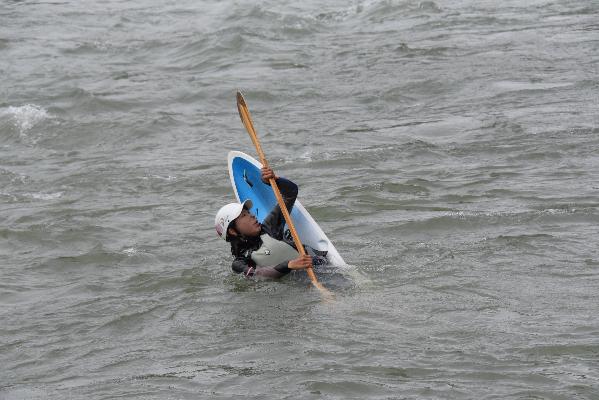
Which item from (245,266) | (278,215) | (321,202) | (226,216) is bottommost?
(321,202)

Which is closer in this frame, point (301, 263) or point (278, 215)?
point (301, 263)

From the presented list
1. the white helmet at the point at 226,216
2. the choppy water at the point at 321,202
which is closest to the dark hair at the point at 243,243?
the white helmet at the point at 226,216

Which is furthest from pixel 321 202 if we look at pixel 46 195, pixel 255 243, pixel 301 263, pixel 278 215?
pixel 46 195

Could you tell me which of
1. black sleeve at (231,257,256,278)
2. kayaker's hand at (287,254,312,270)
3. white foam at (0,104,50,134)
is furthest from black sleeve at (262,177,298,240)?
white foam at (0,104,50,134)

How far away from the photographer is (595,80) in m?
14.3

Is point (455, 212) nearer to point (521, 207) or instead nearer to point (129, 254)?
point (521, 207)

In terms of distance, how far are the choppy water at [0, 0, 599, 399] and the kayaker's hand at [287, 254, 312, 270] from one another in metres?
0.26

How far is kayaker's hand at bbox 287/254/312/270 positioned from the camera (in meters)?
7.93

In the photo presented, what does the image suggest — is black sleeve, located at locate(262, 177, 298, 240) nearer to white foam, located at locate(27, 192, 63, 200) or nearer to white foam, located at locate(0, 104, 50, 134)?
white foam, located at locate(27, 192, 63, 200)

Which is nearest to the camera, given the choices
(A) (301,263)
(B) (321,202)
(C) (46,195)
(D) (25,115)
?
(A) (301,263)

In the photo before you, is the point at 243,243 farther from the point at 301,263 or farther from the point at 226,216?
the point at 301,263

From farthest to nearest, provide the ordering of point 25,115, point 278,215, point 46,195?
1. point 25,115
2. point 46,195
3. point 278,215

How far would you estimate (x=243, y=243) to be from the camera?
840cm

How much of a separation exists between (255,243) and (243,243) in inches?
3.8
